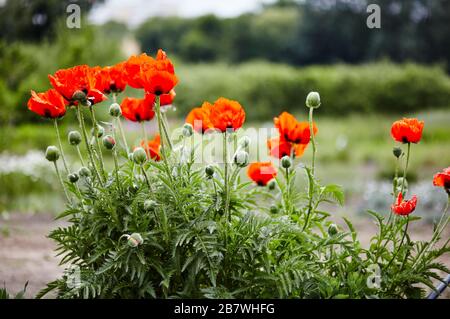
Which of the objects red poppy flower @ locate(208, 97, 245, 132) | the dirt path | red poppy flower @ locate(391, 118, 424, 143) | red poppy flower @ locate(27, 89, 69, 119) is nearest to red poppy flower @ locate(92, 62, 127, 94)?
red poppy flower @ locate(27, 89, 69, 119)

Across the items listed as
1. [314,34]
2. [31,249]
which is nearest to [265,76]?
[314,34]

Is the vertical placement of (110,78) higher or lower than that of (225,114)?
higher

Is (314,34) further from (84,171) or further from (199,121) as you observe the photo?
(84,171)

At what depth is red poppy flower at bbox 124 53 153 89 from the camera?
1675 millimetres

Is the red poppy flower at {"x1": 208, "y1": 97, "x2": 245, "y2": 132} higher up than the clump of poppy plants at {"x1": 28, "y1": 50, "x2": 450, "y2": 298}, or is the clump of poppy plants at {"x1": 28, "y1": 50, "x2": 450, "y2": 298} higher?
the red poppy flower at {"x1": 208, "y1": 97, "x2": 245, "y2": 132}

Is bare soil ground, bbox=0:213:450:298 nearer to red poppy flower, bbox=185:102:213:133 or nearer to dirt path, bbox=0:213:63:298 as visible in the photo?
dirt path, bbox=0:213:63:298

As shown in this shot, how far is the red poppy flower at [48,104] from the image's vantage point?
1743 millimetres

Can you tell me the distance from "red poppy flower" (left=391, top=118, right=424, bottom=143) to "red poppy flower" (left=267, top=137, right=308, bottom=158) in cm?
30

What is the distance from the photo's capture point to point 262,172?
2.09 m

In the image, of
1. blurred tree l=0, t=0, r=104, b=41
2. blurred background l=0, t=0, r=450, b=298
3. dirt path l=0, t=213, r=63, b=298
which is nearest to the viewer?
dirt path l=0, t=213, r=63, b=298

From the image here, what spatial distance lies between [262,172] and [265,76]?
11.6 metres

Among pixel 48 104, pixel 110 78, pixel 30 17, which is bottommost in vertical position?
pixel 48 104

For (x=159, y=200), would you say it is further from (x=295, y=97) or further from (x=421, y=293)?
(x=295, y=97)
